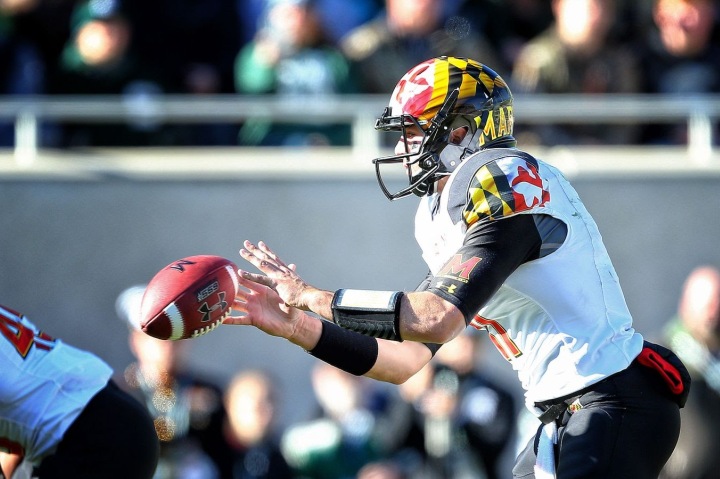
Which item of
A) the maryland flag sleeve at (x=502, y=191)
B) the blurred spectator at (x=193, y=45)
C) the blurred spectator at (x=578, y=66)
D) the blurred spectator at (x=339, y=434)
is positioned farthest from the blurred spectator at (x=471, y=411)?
the maryland flag sleeve at (x=502, y=191)

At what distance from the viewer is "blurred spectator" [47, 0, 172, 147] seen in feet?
27.5

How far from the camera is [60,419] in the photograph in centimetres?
482

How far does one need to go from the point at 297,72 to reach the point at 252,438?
248cm

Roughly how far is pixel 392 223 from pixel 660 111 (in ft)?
6.24

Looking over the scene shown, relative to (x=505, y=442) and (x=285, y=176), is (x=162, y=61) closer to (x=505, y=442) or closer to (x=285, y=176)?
(x=285, y=176)

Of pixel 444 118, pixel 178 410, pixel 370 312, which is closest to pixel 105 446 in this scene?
pixel 370 312

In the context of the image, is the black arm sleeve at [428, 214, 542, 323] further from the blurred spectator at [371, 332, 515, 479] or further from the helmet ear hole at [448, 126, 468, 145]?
the blurred spectator at [371, 332, 515, 479]

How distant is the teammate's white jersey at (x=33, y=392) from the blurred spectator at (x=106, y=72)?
3673 millimetres

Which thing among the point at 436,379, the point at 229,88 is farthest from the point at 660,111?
the point at 229,88

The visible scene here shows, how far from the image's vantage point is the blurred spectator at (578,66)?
860cm

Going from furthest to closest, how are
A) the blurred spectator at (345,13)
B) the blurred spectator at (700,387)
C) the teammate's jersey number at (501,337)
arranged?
the blurred spectator at (345,13) → the blurred spectator at (700,387) → the teammate's jersey number at (501,337)

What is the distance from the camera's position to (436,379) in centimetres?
771

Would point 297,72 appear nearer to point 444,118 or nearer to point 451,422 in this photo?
point 451,422

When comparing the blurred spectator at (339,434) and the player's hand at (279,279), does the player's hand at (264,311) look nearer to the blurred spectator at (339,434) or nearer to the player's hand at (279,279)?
the player's hand at (279,279)
